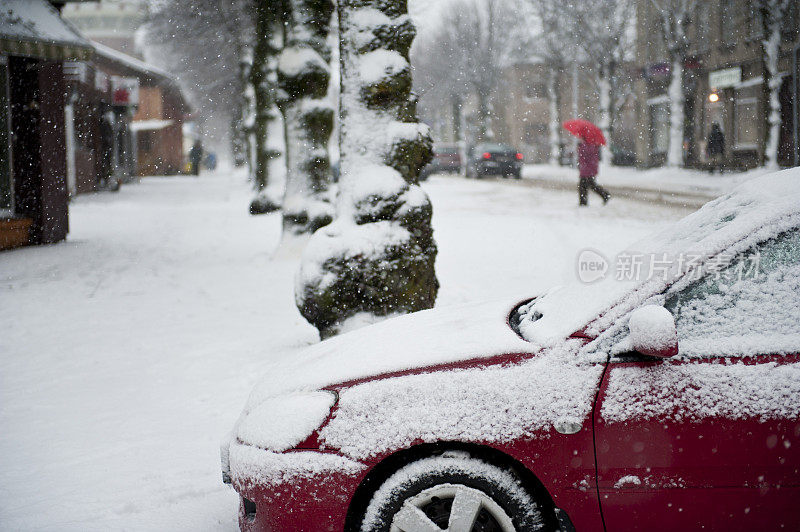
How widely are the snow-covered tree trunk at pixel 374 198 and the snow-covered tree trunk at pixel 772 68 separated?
2134 cm

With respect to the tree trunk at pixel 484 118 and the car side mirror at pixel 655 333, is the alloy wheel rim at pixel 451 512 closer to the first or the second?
the car side mirror at pixel 655 333

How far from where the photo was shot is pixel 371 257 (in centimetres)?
621

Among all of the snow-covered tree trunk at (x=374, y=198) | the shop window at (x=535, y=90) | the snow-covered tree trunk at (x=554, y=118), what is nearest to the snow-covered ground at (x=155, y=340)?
the snow-covered tree trunk at (x=374, y=198)

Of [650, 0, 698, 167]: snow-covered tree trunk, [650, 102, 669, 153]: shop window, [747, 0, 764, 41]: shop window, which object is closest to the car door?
[747, 0, 764, 41]: shop window

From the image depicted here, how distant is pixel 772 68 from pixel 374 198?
22.7 m

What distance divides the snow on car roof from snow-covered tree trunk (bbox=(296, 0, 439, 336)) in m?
2.87

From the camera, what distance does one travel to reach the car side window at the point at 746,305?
105 inches

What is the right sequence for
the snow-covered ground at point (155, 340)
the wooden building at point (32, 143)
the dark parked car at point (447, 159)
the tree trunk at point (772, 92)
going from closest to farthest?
the snow-covered ground at point (155, 340), the wooden building at point (32, 143), the tree trunk at point (772, 92), the dark parked car at point (447, 159)

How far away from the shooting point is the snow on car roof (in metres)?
2.78

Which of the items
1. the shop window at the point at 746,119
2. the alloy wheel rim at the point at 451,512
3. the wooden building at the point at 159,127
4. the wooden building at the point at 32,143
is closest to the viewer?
the alloy wheel rim at the point at 451,512

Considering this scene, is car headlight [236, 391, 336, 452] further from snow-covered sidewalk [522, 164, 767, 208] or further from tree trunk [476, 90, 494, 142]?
tree trunk [476, 90, 494, 142]

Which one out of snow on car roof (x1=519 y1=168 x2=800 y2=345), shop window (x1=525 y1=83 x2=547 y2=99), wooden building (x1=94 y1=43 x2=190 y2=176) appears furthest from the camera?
shop window (x1=525 y1=83 x2=547 y2=99)

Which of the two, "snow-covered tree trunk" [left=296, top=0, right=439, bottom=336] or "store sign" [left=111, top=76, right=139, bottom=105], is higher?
"store sign" [left=111, top=76, right=139, bottom=105]

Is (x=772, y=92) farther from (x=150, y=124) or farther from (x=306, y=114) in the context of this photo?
(x=150, y=124)
